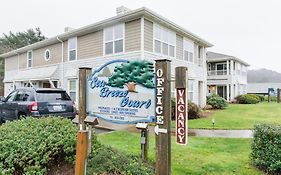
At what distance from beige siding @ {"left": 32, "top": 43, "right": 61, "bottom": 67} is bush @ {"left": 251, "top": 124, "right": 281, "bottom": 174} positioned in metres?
17.6

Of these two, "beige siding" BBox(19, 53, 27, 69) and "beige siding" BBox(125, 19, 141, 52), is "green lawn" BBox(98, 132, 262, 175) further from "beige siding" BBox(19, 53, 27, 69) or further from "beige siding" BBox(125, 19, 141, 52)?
"beige siding" BBox(19, 53, 27, 69)

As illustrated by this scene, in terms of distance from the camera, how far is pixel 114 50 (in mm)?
15180

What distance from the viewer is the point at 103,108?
4.88m

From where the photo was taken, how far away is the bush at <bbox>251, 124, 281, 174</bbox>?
4.84m

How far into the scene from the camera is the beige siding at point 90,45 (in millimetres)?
16156

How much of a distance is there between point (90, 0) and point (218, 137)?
20478 mm

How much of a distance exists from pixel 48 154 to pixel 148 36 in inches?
416

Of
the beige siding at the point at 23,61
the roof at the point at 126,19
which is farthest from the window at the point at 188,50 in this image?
the beige siding at the point at 23,61

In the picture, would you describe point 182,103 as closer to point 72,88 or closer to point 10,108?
point 10,108

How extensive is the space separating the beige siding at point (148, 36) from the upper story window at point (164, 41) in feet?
1.59

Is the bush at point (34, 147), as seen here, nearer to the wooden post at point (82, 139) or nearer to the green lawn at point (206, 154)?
the wooden post at point (82, 139)

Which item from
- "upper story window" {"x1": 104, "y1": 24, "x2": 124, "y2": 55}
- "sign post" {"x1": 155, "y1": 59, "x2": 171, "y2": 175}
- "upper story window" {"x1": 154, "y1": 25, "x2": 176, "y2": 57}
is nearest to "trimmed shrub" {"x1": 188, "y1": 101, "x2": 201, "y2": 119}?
"upper story window" {"x1": 154, "y1": 25, "x2": 176, "y2": 57}

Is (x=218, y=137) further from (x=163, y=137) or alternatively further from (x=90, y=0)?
(x=90, y=0)

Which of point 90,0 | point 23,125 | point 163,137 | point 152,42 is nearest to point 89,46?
point 152,42
